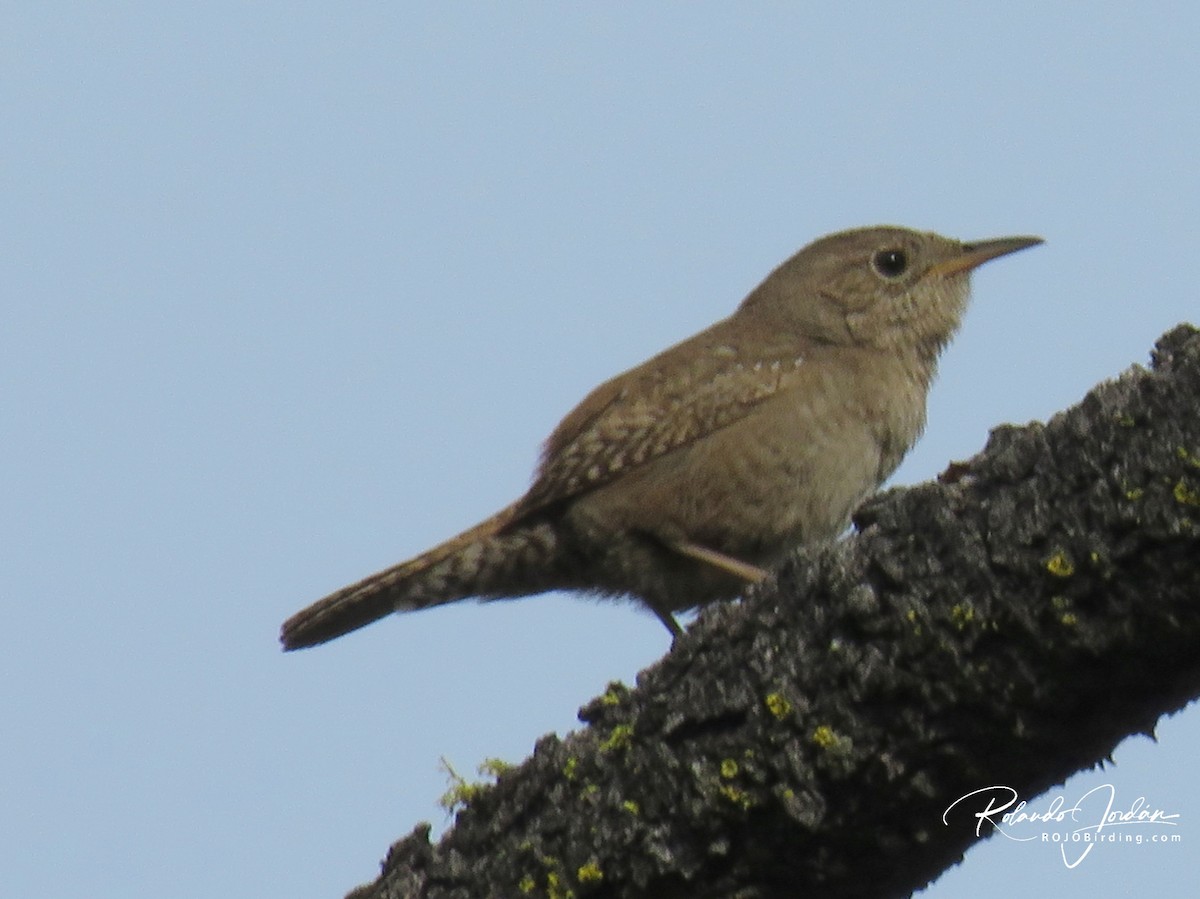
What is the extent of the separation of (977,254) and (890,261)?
363 millimetres

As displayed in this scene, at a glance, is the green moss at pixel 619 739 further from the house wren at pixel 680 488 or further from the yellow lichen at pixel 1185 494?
the house wren at pixel 680 488

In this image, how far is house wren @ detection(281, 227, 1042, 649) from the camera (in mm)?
5707

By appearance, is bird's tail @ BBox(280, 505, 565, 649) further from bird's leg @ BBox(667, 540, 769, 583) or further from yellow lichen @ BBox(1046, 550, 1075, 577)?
yellow lichen @ BBox(1046, 550, 1075, 577)

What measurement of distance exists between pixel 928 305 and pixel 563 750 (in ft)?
12.8

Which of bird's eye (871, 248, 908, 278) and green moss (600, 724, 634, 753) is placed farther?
bird's eye (871, 248, 908, 278)

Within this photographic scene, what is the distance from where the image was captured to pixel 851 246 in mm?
6961

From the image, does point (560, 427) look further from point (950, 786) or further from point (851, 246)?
point (950, 786)

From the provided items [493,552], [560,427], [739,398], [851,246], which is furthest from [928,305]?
[493,552]

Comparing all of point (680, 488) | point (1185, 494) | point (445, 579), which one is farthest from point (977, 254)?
point (1185, 494)

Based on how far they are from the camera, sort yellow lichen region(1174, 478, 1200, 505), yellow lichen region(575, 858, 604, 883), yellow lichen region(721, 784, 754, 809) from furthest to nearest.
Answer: yellow lichen region(575, 858, 604, 883) → yellow lichen region(721, 784, 754, 809) → yellow lichen region(1174, 478, 1200, 505)

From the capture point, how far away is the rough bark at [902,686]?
2.66 metres

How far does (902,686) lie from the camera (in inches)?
113

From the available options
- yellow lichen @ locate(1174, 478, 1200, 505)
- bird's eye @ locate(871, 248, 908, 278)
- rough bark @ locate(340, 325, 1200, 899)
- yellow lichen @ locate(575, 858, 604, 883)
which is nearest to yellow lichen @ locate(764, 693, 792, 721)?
rough bark @ locate(340, 325, 1200, 899)

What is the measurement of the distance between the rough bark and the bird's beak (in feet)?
12.7
